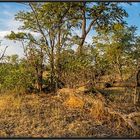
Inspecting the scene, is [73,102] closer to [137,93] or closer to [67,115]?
[67,115]

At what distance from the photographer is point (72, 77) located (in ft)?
28.6

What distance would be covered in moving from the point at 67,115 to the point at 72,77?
124 cm

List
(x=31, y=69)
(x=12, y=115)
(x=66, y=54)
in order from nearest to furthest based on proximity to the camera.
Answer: (x=12, y=115)
(x=66, y=54)
(x=31, y=69)

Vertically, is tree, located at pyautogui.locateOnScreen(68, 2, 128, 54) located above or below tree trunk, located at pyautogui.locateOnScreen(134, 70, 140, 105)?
above

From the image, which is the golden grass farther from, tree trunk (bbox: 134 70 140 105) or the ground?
tree trunk (bbox: 134 70 140 105)

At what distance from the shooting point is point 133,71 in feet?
26.3

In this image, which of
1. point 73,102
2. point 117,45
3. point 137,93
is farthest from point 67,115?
point 117,45

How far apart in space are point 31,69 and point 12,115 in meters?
2.06

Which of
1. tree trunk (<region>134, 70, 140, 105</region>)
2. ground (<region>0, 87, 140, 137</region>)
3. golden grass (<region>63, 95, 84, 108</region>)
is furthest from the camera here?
golden grass (<region>63, 95, 84, 108</region>)

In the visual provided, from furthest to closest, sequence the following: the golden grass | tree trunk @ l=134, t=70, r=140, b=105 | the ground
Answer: the golden grass
tree trunk @ l=134, t=70, r=140, b=105
the ground

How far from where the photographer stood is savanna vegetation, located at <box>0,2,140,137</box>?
7082 millimetres

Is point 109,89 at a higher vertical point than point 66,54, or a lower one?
lower

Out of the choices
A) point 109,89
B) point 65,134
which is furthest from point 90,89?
point 65,134

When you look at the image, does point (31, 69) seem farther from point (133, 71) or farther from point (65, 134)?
point (65, 134)
